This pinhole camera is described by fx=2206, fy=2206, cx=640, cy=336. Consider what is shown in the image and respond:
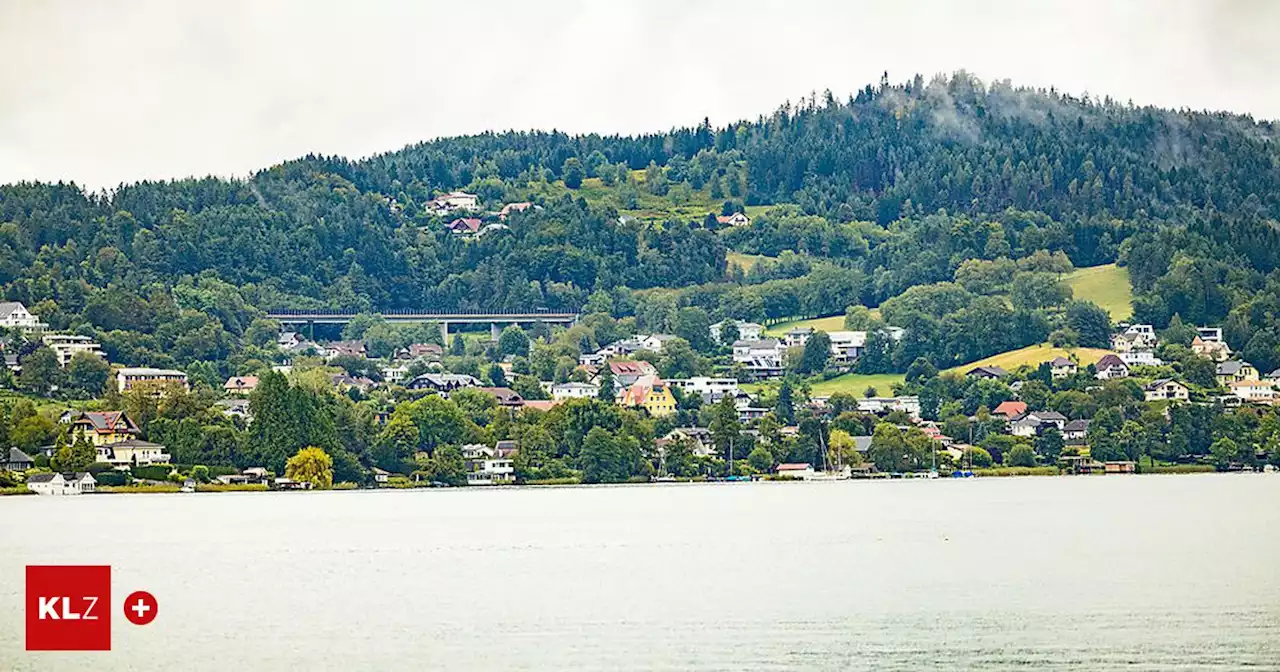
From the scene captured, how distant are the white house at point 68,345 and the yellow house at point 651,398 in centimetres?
2544

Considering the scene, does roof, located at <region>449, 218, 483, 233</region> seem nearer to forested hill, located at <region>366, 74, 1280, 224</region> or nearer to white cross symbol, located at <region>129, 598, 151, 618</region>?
forested hill, located at <region>366, 74, 1280, 224</region>

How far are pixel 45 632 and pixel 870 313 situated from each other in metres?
98.7

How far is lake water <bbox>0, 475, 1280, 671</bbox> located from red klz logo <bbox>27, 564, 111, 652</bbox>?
16.1 inches

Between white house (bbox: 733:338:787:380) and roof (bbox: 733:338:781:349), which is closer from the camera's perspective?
white house (bbox: 733:338:787:380)

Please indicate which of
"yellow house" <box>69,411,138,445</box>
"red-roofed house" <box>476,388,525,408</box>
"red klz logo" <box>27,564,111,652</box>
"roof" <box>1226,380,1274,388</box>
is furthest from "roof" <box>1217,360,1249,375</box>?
"red klz logo" <box>27,564,111,652</box>

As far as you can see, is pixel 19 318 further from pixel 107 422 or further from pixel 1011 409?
pixel 1011 409

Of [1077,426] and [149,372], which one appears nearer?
[1077,426]

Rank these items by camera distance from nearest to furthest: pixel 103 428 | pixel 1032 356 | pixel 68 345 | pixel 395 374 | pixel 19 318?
pixel 103 428, pixel 68 345, pixel 1032 356, pixel 19 318, pixel 395 374

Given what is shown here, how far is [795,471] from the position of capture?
87312 millimetres

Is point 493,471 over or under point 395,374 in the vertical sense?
under

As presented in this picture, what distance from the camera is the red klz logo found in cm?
3500

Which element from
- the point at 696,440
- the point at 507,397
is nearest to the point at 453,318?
the point at 507,397

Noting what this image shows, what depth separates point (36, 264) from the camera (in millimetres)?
126812

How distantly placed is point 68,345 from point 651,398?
2984 centimetres
